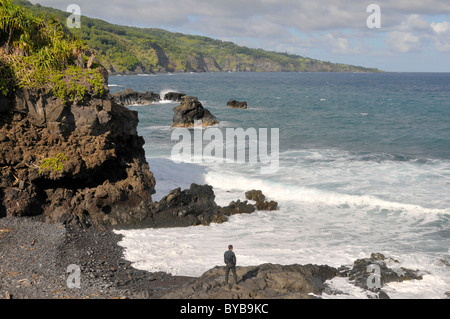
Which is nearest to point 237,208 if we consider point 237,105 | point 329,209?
point 329,209

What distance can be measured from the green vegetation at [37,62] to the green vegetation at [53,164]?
6.81 feet

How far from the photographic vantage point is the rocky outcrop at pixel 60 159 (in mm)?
14508

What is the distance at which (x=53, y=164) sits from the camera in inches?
578

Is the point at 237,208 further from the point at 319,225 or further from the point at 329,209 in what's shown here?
the point at 329,209

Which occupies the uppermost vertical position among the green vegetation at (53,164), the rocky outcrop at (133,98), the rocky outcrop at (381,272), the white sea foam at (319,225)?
the rocky outcrop at (133,98)

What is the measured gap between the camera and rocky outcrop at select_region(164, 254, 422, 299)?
978 centimetres

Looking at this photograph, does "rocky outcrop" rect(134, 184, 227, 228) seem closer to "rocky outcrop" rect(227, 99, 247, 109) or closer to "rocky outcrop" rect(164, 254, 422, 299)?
"rocky outcrop" rect(164, 254, 422, 299)

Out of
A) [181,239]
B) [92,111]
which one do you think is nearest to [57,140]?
[92,111]

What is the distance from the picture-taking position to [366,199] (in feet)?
61.8

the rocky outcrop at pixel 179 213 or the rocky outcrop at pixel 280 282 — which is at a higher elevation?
the rocky outcrop at pixel 179 213

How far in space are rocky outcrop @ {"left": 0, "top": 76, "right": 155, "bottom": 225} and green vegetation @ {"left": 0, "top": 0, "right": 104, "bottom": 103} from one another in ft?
0.96

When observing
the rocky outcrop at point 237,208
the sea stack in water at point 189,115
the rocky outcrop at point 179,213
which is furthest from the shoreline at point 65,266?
the sea stack in water at point 189,115

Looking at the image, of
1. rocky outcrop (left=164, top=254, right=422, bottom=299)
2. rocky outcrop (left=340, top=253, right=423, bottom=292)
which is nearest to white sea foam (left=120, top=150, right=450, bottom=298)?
rocky outcrop (left=340, top=253, right=423, bottom=292)

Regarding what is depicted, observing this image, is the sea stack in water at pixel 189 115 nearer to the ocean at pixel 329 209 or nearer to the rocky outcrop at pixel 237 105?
the ocean at pixel 329 209
